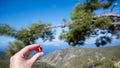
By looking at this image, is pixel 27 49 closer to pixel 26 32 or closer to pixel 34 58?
pixel 34 58

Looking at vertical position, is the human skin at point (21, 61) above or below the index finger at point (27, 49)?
below

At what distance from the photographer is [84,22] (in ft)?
16.4

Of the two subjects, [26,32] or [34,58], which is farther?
[26,32]

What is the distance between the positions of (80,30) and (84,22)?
0.28 m

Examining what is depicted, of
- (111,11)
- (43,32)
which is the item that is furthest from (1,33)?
(111,11)

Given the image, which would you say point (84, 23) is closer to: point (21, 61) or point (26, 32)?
point (26, 32)

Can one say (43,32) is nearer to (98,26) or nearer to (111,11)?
(98,26)

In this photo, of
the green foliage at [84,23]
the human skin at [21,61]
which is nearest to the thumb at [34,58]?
the human skin at [21,61]

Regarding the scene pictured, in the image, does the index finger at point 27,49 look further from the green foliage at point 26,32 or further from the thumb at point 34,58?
the green foliage at point 26,32

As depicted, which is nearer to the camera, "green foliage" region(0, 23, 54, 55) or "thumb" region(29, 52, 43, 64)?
"thumb" region(29, 52, 43, 64)

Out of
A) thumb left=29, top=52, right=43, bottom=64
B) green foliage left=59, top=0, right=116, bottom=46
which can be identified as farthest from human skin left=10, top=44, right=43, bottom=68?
green foliage left=59, top=0, right=116, bottom=46

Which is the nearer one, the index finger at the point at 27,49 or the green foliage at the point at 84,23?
the index finger at the point at 27,49

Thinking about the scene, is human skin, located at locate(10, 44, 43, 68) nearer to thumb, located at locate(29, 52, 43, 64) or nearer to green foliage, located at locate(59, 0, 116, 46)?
thumb, located at locate(29, 52, 43, 64)

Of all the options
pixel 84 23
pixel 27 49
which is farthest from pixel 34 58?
pixel 84 23
